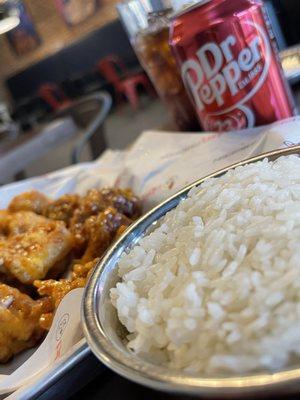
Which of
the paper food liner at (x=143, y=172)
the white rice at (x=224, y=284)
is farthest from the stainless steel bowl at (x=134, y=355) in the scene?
the paper food liner at (x=143, y=172)

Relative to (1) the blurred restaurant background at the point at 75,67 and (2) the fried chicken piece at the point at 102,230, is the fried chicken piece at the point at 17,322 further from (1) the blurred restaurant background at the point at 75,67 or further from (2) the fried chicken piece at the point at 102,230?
(1) the blurred restaurant background at the point at 75,67

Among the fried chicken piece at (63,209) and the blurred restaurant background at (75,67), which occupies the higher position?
the fried chicken piece at (63,209)

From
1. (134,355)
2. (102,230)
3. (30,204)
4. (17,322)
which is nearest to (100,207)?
(102,230)

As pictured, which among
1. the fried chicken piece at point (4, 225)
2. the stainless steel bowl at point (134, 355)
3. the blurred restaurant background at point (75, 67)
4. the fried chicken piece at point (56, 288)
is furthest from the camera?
the blurred restaurant background at point (75, 67)

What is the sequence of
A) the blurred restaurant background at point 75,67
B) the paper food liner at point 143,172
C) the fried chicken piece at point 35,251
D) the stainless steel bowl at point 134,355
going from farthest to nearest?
1. the blurred restaurant background at point 75,67
2. the fried chicken piece at point 35,251
3. the paper food liner at point 143,172
4. the stainless steel bowl at point 134,355

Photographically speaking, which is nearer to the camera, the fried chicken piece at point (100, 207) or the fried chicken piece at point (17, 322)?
the fried chicken piece at point (17, 322)

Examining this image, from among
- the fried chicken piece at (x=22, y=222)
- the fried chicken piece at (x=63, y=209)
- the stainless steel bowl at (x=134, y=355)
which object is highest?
the stainless steel bowl at (x=134, y=355)
